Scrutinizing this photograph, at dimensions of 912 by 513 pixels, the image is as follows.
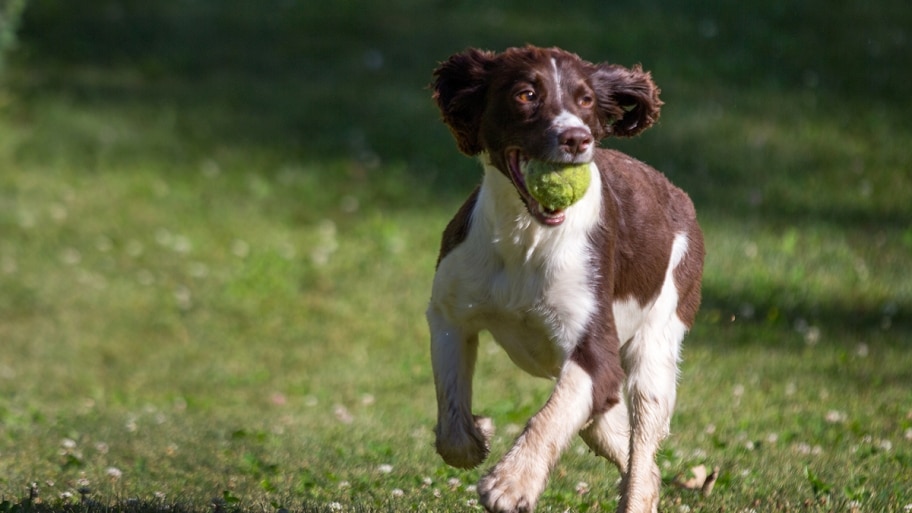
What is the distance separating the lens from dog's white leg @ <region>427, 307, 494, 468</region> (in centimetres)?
493

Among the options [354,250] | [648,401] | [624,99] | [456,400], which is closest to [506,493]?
[456,400]

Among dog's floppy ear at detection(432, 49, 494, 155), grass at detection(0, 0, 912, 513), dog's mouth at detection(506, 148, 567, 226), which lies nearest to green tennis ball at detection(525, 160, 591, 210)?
dog's mouth at detection(506, 148, 567, 226)

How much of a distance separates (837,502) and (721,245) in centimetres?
595

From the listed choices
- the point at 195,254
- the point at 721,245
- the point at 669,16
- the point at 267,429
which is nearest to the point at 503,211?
the point at 267,429

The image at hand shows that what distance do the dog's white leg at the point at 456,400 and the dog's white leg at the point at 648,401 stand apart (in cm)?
64

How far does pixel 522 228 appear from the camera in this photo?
493 centimetres

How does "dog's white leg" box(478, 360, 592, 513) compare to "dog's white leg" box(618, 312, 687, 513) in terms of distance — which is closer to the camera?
"dog's white leg" box(478, 360, 592, 513)

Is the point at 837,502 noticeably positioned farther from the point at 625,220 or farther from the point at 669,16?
the point at 669,16

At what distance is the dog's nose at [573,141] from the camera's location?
4520mm

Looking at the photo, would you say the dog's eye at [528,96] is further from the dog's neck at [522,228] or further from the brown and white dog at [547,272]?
the dog's neck at [522,228]

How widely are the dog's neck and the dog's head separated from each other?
110 millimetres

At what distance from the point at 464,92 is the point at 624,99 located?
66cm

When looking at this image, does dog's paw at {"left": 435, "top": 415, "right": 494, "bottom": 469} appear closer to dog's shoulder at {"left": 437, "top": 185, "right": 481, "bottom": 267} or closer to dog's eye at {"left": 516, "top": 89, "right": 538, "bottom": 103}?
dog's shoulder at {"left": 437, "top": 185, "right": 481, "bottom": 267}

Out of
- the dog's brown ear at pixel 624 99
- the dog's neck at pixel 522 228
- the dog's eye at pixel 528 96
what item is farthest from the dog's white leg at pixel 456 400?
the dog's brown ear at pixel 624 99
